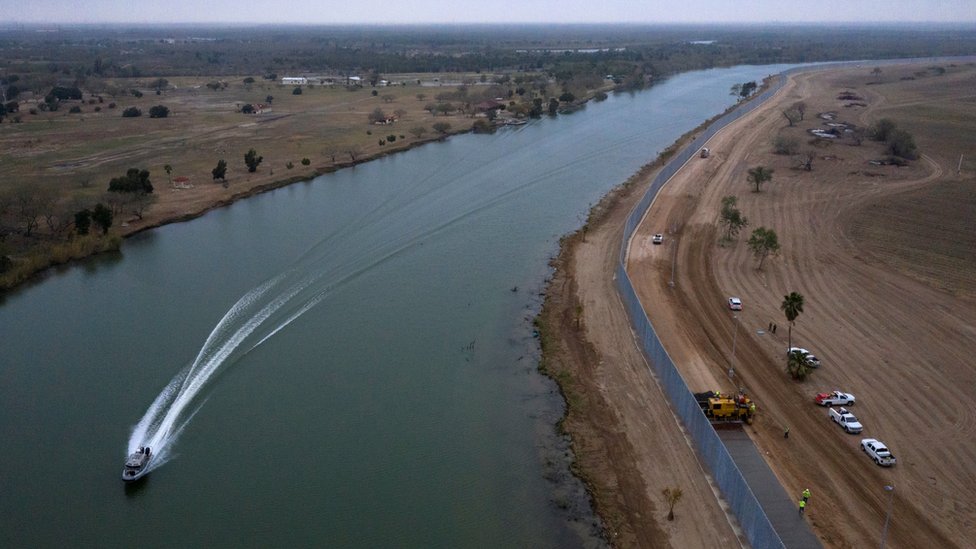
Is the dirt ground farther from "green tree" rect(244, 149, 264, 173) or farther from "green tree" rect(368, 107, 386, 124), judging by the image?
"green tree" rect(368, 107, 386, 124)

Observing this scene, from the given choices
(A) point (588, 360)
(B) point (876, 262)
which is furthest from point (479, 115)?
(A) point (588, 360)

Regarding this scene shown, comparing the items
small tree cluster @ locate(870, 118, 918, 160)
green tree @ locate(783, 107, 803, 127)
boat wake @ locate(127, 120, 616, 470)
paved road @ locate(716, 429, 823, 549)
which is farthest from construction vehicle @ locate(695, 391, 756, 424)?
green tree @ locate(783, 107, 803, 127)

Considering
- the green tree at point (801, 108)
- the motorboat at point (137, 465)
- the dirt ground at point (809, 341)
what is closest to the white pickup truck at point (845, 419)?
the dirt ground at point (809, 341)

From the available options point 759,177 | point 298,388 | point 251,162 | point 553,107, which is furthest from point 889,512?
point 553,107

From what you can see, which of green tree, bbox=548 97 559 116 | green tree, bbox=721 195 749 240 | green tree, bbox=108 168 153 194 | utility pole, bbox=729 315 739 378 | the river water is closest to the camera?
the river water

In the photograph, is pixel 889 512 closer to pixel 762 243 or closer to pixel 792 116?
pixel 762 243

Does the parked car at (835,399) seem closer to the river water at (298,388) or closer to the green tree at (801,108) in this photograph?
the river water at (298,388)
